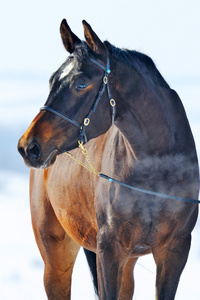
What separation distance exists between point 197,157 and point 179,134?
0.29 meters

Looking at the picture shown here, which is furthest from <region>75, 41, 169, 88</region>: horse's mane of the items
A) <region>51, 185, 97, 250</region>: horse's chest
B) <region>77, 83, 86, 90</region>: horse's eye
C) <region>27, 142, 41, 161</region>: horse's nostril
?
<region>51, 185, 97, 250</region>: horse's chest

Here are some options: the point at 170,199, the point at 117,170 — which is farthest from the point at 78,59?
the point at 170,199

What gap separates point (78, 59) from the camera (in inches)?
205

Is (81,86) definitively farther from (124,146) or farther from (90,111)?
(124,146)

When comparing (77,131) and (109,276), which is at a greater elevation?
(77,131)

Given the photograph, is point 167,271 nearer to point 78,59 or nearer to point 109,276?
point 109,276

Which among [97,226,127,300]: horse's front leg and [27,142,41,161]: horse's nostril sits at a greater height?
[27,142,41,161]: horse's nostril

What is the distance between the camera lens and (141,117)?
17.8ft

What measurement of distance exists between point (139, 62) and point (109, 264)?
1.69m

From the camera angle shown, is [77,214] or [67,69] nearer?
[67,69]

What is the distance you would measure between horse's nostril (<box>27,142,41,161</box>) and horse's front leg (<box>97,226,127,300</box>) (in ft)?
3.11

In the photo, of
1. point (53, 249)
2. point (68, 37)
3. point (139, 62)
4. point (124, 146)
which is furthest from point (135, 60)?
point (53, 249)

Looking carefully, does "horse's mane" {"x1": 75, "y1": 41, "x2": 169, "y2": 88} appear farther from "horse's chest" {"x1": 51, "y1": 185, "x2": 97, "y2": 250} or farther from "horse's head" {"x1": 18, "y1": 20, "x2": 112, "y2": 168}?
"horse's chest" {"x1": 51, "y1": 185, "x2": 97, "y2": 250}

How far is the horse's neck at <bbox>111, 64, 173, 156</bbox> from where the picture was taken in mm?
5367
